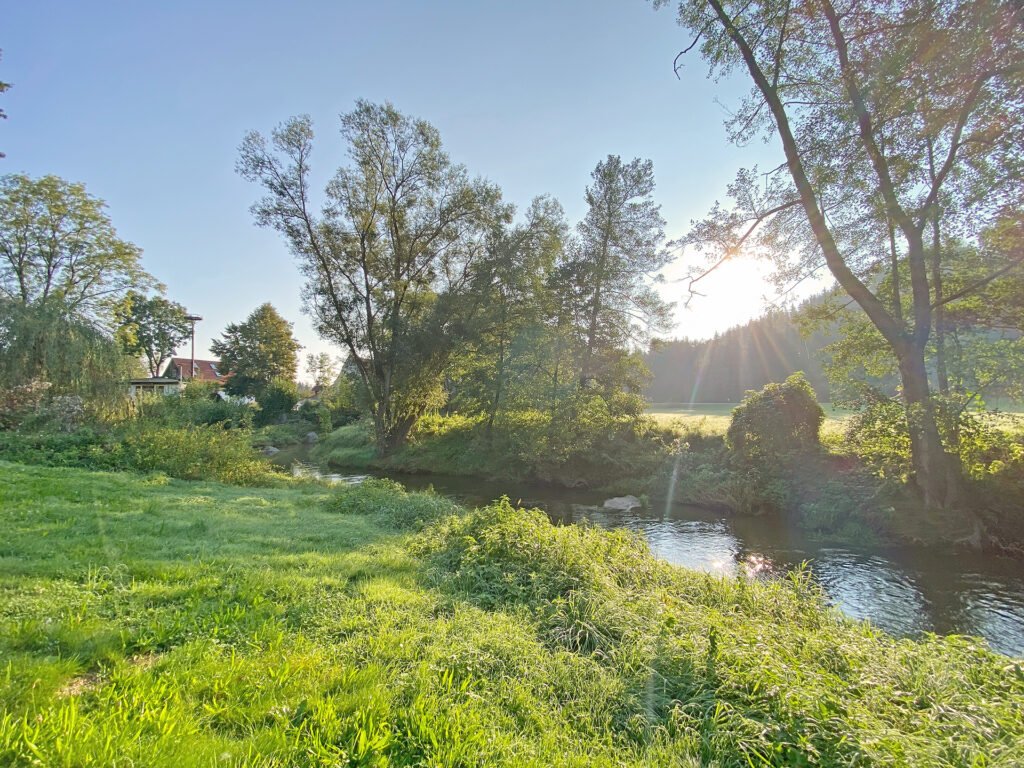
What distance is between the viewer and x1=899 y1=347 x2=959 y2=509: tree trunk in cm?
974

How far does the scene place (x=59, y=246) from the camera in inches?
899

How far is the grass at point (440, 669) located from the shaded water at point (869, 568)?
248 cm

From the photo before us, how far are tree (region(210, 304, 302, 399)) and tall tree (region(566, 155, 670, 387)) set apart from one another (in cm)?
3267

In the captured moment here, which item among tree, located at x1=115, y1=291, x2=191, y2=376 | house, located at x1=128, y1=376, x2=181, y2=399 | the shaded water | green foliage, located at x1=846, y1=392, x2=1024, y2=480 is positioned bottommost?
the shaded water

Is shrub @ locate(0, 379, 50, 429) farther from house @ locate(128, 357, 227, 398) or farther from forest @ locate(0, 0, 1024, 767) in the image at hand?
house @ locate(128, 357, 227, 398)

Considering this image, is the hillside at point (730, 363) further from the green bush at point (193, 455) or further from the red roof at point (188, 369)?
the red roof at point (188, 369)

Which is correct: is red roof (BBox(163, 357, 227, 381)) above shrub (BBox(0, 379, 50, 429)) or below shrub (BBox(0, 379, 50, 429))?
above

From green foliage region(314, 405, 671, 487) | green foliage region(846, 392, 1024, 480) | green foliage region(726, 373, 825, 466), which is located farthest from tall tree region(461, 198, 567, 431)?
green foliage region(846, 392, 1024, 480)

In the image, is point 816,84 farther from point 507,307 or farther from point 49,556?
point 49,556

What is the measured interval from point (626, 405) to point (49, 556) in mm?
18226

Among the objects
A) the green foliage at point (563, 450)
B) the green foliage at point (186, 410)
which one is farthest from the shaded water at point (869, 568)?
the green foliage at point (186, 410)

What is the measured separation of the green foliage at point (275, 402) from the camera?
36562mm

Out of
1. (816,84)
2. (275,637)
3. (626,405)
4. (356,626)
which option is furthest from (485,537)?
(626,405)

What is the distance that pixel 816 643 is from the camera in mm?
3678
